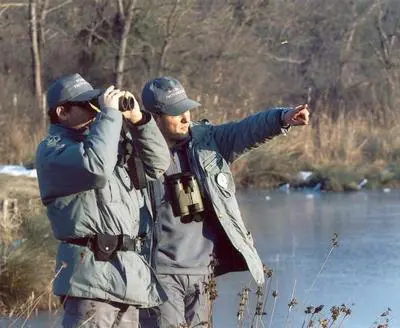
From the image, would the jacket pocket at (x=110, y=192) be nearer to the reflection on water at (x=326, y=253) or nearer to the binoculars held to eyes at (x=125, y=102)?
the binoculars held to eyes at (x=125, y=102)

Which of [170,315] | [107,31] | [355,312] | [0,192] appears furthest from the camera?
[107,31]

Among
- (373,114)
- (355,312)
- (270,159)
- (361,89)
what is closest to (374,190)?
(270,159)

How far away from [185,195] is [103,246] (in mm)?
959

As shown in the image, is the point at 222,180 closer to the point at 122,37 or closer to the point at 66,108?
the point at 66,108

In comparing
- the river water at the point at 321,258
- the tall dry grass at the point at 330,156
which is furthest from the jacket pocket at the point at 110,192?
the tall dry grass at the point at 330,156

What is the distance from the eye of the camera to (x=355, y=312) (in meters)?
8.53

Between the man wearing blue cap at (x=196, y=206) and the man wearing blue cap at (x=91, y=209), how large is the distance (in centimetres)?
71

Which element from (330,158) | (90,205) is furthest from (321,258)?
(330,158)

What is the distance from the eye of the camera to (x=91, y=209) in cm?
462

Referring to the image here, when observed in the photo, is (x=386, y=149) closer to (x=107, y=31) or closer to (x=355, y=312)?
(x=107, y=31)

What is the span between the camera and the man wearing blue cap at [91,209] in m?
4.55

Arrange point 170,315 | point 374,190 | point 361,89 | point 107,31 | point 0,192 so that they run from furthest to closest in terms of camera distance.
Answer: point 361,89
point 107,31
point 374,190
point 0,192
point 170,315

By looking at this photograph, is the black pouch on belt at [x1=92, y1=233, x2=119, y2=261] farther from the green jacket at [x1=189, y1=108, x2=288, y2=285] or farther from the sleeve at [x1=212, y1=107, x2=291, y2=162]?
the sleeve at [x1=212, y1=107, x2=291, y2=162]

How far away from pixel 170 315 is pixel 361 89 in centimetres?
2773
